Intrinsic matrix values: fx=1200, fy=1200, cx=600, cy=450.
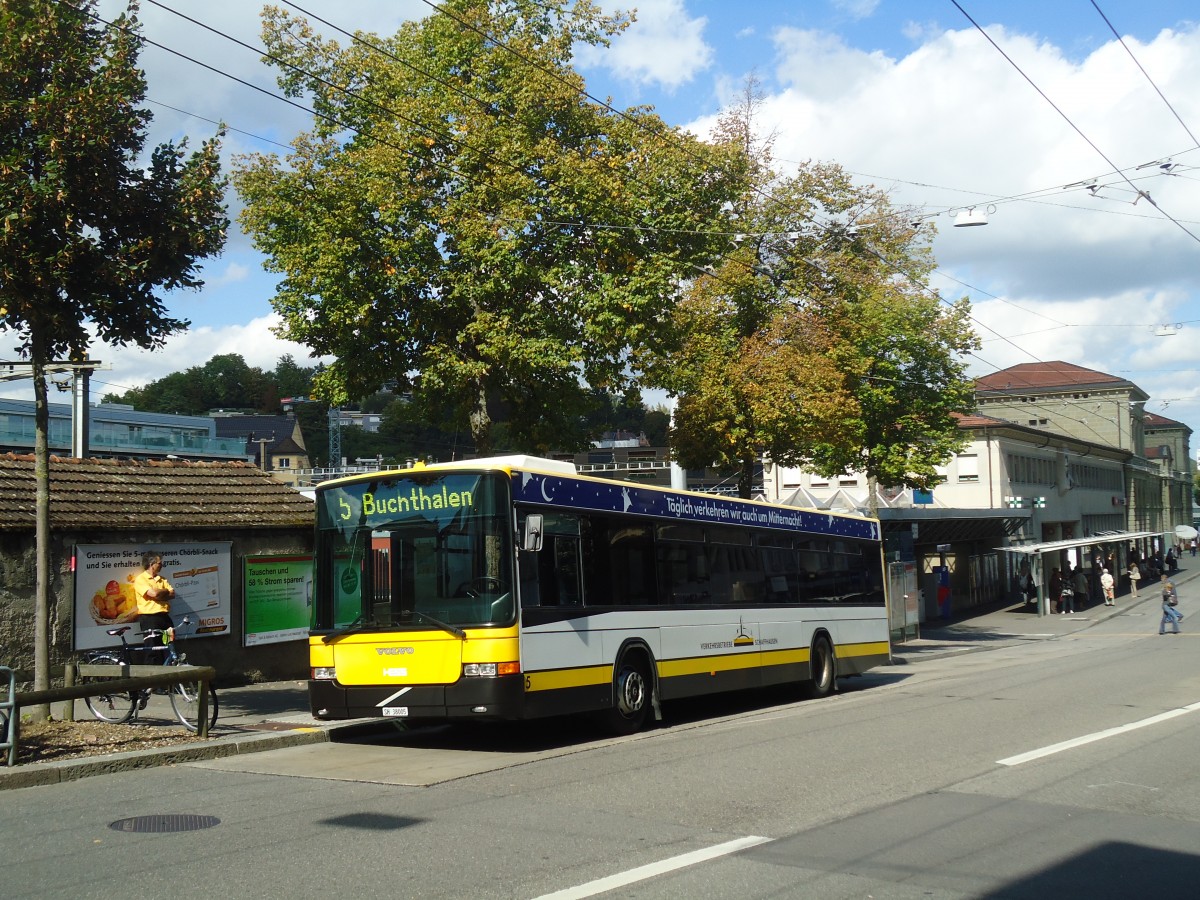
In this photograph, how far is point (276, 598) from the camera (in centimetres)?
1822

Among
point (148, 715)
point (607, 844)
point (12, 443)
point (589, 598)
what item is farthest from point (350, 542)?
point (12, 443)

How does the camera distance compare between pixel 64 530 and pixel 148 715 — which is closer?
pixel 148 715

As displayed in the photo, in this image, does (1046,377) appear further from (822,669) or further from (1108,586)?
(822,669)

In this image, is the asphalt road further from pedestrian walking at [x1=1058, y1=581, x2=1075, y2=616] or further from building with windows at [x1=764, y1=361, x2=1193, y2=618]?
pedestrian walking at [x1=1058, y1=581, x2=1075, y2=616]

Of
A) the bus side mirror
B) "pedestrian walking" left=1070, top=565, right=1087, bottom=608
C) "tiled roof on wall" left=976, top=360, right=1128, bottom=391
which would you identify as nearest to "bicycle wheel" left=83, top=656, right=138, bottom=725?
the bus side mirror

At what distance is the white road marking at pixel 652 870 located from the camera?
6.26 meters

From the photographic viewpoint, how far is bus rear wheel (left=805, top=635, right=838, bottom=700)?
62.0ft

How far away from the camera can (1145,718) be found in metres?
14.5

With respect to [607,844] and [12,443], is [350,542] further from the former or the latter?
[12,443]

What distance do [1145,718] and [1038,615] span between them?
35.4m

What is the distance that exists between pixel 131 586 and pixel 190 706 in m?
2.91

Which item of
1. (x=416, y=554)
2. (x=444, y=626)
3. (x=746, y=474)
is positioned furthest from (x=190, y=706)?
(x=746, y=474)

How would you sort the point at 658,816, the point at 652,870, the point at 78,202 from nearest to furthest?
the point at 652,870, the point at 658,816, the point at 78,202

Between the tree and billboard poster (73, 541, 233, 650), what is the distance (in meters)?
3.26
